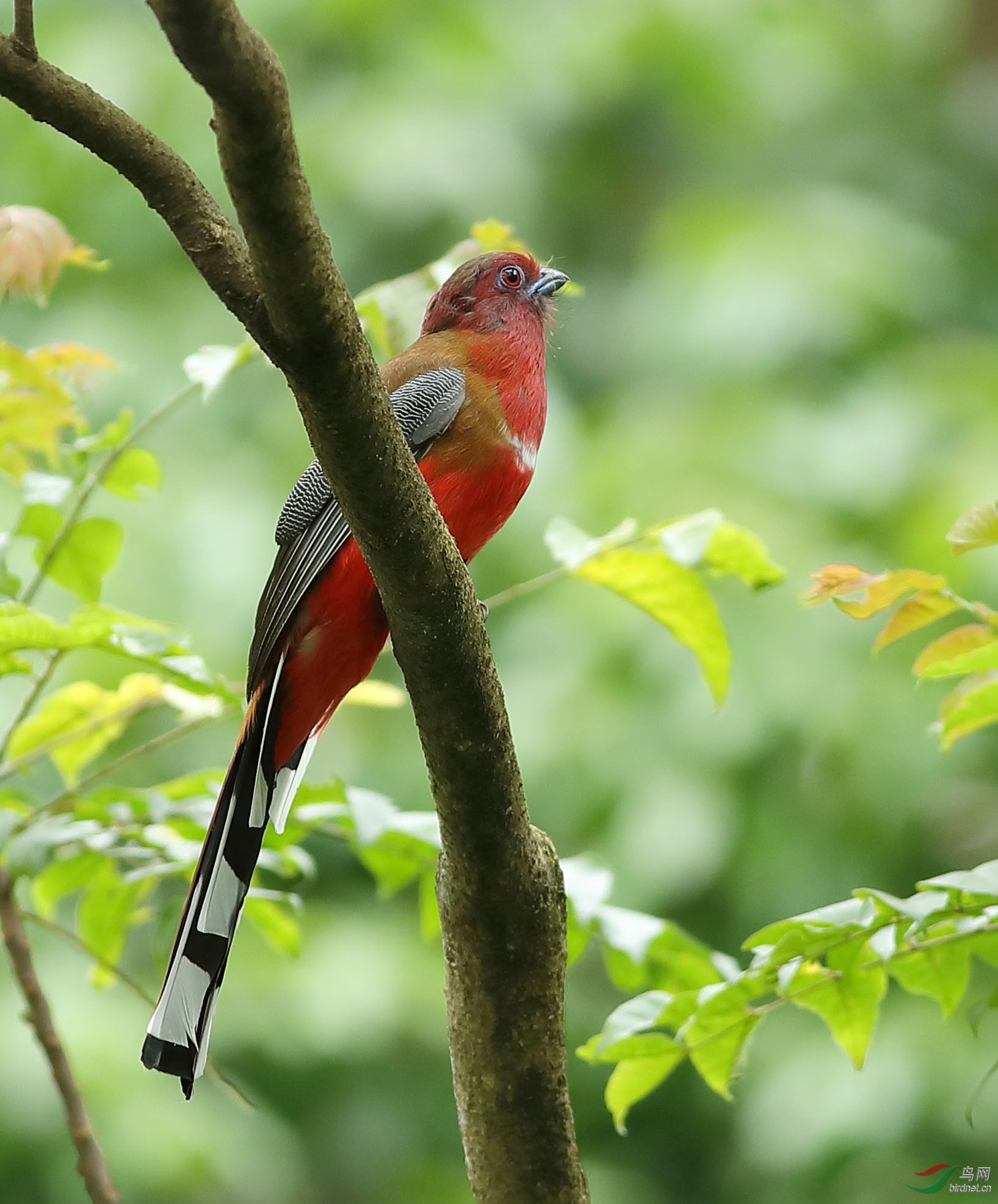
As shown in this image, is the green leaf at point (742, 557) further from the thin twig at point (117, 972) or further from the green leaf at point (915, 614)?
the thin twig at point (117, 972)

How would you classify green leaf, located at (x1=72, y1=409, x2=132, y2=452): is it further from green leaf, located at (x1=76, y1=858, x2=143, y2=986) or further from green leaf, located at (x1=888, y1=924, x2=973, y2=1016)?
green leaf, located at (x1=888, y1=924, x2=973, y2=1016)

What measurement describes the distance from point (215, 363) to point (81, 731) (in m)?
0.61

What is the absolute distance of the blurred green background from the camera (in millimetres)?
4258

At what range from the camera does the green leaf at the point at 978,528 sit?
1716mm

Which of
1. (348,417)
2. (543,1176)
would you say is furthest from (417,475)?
(543,1176)

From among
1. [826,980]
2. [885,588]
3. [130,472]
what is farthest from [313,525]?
[826,980]

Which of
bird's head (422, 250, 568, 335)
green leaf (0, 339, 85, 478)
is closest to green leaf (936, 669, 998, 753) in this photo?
green leaf (0, 339, 85, 478)

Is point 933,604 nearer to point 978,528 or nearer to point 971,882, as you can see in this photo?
point 978,528

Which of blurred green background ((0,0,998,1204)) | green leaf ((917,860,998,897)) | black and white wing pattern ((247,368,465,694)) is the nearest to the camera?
green leaf ((917,860,998,897))

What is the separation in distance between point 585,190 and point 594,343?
803mm

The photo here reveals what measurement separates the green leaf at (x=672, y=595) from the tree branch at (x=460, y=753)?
1.40 feet

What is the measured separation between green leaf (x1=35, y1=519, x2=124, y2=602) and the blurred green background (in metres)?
1.71

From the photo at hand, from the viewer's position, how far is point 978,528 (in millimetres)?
1719

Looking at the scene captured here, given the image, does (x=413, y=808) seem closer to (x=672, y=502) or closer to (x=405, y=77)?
(x=672, y=502)
